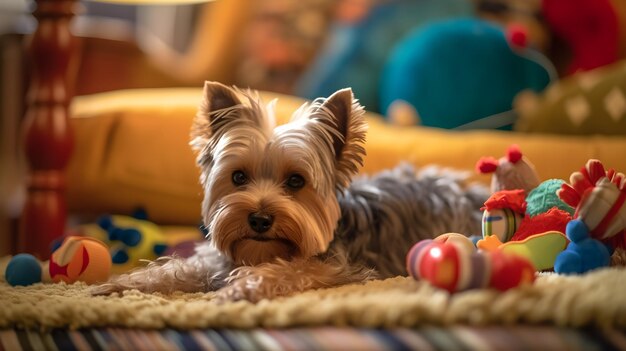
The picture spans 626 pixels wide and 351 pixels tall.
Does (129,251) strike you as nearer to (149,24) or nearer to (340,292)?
(340,292)

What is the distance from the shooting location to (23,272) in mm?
1699

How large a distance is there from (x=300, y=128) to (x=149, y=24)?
3.47m

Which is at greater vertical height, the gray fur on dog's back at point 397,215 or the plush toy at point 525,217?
the plush toy at point 525,217

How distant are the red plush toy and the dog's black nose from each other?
222cm

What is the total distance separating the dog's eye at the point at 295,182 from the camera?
1.67 meters

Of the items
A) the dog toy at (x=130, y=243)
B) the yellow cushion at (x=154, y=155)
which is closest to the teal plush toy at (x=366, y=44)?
the yellow cushion at (x=154, y=155)

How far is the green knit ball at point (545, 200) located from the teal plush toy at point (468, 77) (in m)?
1.48

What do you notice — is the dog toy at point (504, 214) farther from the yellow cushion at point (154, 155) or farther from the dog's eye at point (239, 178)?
the yellow cushion at point (154, 155)

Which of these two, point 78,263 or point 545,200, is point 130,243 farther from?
point 545,200

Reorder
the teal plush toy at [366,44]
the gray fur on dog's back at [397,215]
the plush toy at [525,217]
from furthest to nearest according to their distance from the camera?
1. the teal plush toy at [366,44]
2. the gray fur on dog's back at [397,215]
3. the plush toy at [525,217]


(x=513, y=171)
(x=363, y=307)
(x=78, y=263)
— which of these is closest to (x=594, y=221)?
(x=513, y=171)

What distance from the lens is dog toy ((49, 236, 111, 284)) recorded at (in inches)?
67.4

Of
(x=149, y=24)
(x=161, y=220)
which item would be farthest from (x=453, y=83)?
(x=149, y=24)

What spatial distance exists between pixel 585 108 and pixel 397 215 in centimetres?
111
